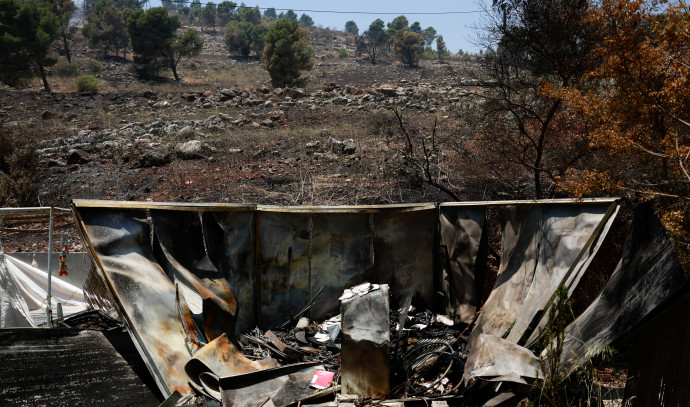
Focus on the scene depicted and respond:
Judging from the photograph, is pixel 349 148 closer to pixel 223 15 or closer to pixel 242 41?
pixel 242 41

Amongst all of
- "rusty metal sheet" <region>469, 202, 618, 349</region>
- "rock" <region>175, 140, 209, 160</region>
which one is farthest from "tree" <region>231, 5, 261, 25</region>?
"rusty metal sheet" <region>469, 202, 618, 349</region>

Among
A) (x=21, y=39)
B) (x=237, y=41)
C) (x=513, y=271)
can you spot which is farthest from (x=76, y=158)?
(x=237, y=41)

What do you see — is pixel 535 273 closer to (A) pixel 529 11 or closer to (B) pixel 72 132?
(A) pixel 529 11

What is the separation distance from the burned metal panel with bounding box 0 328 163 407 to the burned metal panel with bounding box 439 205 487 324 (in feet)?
9.57

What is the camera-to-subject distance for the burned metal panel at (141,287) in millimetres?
3898

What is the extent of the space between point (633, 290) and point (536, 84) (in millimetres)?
6974

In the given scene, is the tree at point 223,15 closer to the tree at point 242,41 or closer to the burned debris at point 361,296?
the tree at point 242,41

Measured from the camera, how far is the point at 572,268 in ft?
12.2

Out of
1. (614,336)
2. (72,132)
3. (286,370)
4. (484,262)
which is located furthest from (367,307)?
(72,132)

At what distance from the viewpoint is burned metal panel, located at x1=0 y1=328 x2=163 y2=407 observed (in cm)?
386

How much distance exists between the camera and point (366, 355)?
4.05 m

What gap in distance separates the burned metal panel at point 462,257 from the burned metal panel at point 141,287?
2.63 metres

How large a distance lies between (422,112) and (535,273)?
1650 cm

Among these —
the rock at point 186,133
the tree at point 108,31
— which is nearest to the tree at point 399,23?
the tree at point 108,31
